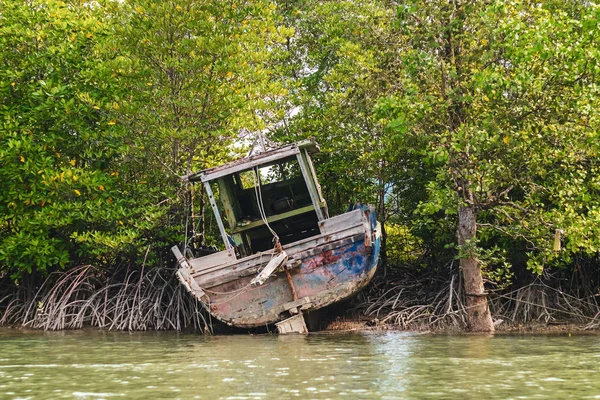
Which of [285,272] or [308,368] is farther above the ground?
[285,272]


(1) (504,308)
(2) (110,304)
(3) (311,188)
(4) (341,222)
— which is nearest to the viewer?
(4) (341,222)

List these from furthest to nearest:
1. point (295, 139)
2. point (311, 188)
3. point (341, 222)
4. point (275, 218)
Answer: point (295, 139), point (275, 218), point (311, 188), point (341, 222)

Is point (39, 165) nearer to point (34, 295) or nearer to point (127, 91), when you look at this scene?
point (127, 91)

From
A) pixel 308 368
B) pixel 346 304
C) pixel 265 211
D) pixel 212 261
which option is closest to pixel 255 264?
pixel 212 261

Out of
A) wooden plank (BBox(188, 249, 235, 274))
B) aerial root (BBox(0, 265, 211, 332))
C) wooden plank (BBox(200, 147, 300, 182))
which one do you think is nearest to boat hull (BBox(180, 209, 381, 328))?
wooden plank (BBox(188, 249, 235, 274))

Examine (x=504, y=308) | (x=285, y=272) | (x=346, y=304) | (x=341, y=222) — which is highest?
(x=341, y=222)

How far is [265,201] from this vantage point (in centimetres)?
1389

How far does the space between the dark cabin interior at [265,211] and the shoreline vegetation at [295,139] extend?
960mm

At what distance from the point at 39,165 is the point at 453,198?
22.1 ft

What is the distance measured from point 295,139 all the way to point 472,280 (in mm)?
5292

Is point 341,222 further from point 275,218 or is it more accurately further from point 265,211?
point 265,211

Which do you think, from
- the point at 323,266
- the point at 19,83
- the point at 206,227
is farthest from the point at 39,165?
the point at 323,266

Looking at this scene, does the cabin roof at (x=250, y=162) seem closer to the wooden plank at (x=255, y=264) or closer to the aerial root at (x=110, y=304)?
the wooden plank at (x=255, y=264)

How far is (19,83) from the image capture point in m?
13.6
